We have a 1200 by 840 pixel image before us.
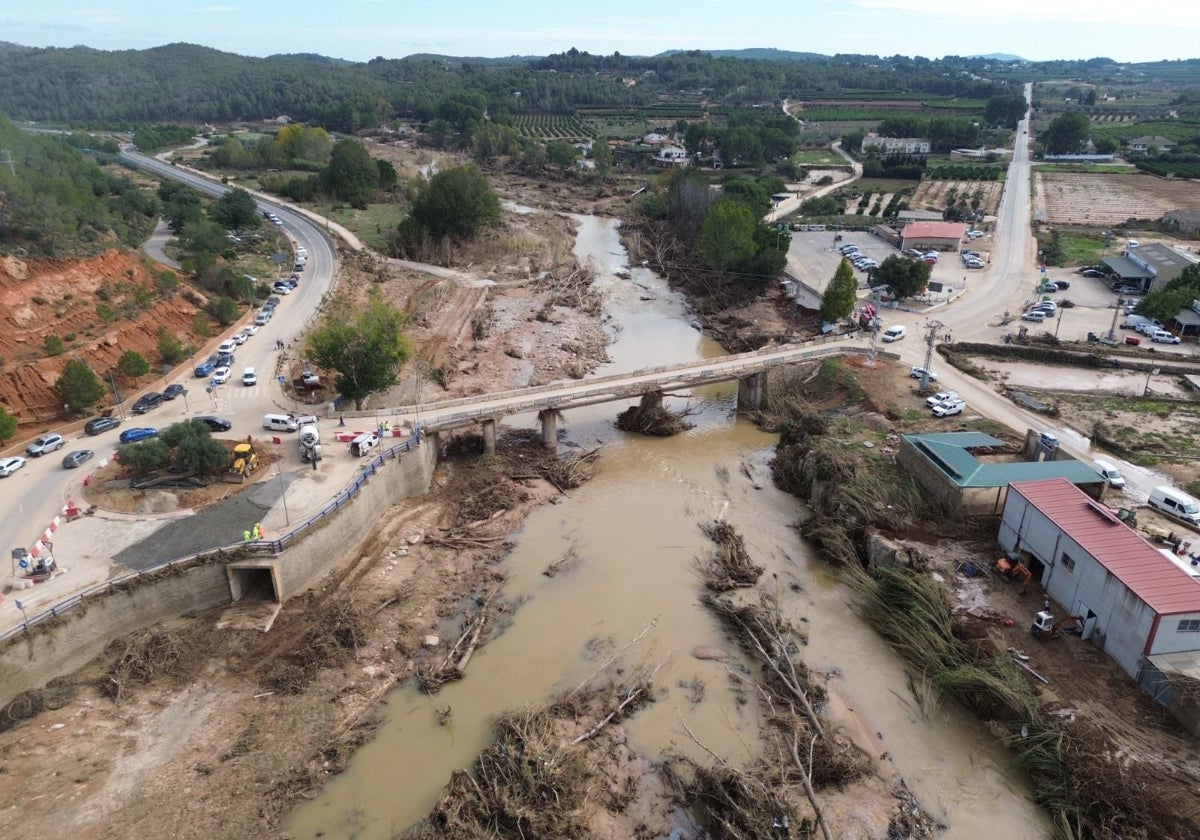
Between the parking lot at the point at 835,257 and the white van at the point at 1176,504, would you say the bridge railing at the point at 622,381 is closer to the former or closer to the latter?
the parking lot at the point at 835,257

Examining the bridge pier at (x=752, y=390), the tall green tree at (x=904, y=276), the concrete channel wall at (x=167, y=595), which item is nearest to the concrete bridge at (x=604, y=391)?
the bridge pier at (x=752, y=390)

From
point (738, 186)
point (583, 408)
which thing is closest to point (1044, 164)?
point (738, 186)

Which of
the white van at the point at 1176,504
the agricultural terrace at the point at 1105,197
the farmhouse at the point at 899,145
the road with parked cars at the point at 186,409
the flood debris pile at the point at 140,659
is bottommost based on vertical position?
the flood debris pile at the point at 140,659

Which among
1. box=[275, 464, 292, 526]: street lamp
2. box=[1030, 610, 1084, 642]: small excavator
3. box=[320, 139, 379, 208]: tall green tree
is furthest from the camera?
box=[320, 139, 379, 208]: tall green tree

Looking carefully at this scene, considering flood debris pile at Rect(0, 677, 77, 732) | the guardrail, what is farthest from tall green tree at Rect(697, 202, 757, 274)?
flood debris pile at Rect(0, 677, 77, 732)

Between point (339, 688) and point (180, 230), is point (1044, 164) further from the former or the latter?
point (339, 688)

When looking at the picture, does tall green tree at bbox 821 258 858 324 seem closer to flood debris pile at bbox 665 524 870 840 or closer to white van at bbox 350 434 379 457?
flood debris pile at bbox 665 524 870 840
